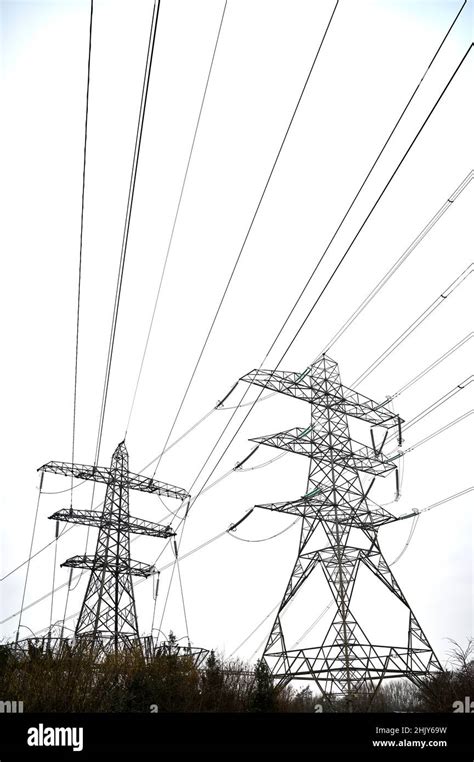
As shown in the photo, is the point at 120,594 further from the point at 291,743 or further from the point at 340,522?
the point at 291,743

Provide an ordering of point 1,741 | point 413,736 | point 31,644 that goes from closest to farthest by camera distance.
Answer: point 1,741, point 413,736, point 31,644

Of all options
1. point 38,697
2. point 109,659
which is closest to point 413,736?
point 38,697

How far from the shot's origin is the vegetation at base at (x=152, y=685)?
47.6 feet

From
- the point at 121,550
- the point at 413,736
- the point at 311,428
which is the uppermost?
the point at 311,428

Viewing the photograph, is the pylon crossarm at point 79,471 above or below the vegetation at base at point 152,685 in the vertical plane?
above

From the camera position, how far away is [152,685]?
17609mm

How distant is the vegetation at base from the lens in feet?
47.6

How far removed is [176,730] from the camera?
10172 millimetres

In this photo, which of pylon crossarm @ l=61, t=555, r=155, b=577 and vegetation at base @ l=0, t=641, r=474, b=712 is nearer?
vegetation at base @ l=0, t=641, r=474, b=712

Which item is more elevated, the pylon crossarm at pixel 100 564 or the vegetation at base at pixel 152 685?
the pylon crossarm at pixel 100 564

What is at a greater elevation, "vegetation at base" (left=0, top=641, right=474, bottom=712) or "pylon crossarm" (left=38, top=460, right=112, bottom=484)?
"pylon crossarm" (left=38, top=460, right=112, bottom=484)

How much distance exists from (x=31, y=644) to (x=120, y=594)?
8.17 meters

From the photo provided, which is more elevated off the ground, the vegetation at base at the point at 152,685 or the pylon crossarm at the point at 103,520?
the pylon crossarm at the point at 103,520

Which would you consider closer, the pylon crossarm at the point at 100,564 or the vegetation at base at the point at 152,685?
the vegetation at base at the point at 152,685
